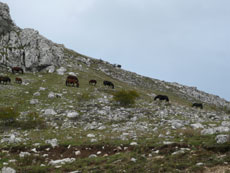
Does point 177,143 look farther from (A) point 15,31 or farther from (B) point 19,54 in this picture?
(A) point 15,31

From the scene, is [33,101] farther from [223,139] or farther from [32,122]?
[223,139]

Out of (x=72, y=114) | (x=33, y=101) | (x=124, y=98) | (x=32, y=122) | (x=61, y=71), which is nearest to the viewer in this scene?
(x=32, y=122)

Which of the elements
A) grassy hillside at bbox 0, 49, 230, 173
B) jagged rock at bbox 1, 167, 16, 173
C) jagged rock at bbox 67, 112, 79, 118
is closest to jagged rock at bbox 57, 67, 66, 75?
grassy hillside at bbox 0, 49, 230, 173

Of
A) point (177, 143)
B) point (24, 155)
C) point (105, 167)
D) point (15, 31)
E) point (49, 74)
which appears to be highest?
point (15, 31)

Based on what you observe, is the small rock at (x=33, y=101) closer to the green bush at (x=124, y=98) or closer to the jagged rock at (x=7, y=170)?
the green bush at (x=124, y=98)

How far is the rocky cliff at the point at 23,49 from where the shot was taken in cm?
4448

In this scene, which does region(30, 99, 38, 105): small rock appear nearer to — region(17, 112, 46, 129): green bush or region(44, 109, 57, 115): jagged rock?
region(44, 109, 57, 115): jagged rock

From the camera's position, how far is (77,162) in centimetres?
1115

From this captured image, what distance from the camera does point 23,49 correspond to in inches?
1832

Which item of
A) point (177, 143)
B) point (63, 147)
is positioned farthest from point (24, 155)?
point (177, 143)

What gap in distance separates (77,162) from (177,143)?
6008mm

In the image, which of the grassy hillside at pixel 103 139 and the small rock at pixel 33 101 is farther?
the small rock at pixel 33 101

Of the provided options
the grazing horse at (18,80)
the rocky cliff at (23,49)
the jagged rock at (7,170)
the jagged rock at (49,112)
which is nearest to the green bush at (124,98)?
the jagged rock at (49,112)

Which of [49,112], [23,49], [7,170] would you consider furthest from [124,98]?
[23,49]
